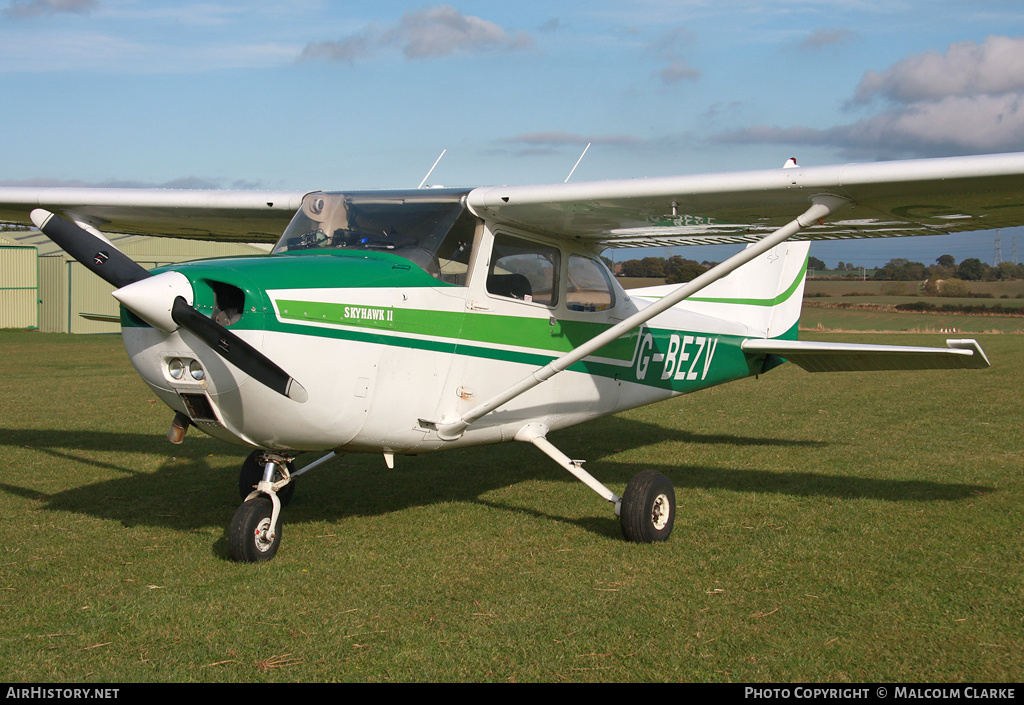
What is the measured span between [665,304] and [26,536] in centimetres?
465

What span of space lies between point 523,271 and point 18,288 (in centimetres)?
3337

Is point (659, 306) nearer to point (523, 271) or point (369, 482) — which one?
point (523, 271)

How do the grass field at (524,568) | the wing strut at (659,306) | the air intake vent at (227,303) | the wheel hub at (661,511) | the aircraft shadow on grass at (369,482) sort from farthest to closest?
the aircraft shadow on grass at (369,482), the wheel hub at (661,511), the wing strut at (659,306), the air intake vent at (227,303), the grass field at (524,568)

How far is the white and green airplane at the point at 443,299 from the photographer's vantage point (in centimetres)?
464

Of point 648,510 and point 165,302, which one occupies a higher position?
point 165,302

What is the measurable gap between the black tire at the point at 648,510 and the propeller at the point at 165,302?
2321 millimetres

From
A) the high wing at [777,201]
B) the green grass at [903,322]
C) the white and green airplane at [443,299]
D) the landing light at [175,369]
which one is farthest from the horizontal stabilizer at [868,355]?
the green grass at [903,322]

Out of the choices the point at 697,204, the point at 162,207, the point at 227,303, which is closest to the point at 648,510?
the point at 697,204

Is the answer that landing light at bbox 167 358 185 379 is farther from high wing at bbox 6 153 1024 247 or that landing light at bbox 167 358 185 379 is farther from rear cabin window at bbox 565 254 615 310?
rear cabin window at bbox 565 254 615 310

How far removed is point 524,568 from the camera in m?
5.26

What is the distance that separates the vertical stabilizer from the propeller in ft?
16.7

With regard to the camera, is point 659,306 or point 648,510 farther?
point 648,510

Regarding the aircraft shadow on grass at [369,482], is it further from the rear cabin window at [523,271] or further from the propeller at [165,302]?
the propeller at [165,302]
